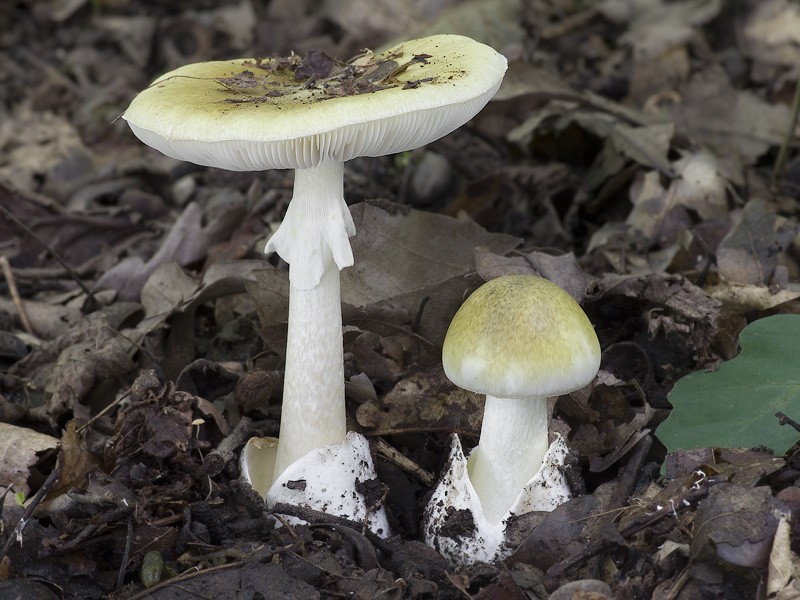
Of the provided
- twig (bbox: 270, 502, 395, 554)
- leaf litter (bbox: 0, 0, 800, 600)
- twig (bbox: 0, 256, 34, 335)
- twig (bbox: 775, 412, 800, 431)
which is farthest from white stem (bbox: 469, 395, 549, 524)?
twig (bbox: 0, 256, 34, 335)

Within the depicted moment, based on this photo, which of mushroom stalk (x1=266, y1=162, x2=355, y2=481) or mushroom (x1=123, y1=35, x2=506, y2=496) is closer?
mushroom (x1=123, y1=35, x2=506, y2=496)

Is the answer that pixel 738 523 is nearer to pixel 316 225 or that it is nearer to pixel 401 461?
pixel 401 461

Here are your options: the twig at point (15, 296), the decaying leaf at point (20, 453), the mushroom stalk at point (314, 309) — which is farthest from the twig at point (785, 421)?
the twig at point (15, 296)

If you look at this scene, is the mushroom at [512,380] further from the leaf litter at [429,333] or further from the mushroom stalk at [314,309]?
the mushroom stalk at [314,309]

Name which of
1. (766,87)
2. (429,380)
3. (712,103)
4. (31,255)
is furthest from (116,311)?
(766,87)

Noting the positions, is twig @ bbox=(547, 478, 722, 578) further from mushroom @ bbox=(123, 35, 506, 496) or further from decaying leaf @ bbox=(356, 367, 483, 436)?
mushroom @ bbox=(123, 35, 506, 496)
